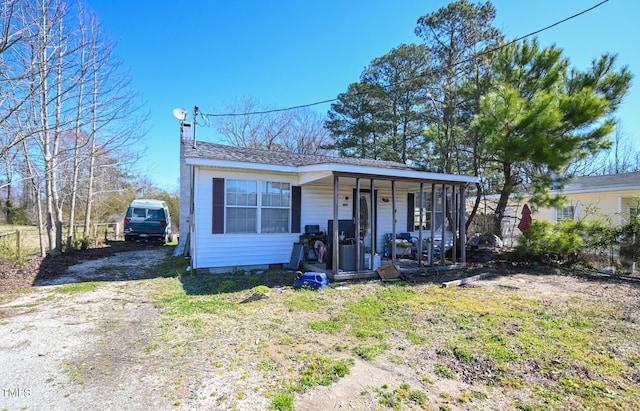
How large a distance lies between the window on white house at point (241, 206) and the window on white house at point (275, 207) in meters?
0.21

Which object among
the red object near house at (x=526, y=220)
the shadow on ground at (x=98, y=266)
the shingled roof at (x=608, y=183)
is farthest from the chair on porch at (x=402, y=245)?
the shadow on ground at (x=98, y=266)

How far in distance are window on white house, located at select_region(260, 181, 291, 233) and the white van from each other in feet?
25.9

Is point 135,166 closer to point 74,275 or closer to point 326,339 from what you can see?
point 74,275

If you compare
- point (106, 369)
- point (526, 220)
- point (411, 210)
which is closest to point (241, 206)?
point (106, 369)

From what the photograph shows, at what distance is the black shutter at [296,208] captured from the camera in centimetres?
820

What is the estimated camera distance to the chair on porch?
372 inches

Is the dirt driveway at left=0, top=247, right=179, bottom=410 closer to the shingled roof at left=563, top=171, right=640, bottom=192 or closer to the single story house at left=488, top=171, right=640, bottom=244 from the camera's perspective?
the single story house at left=488, top=171, right=640, bottom=244

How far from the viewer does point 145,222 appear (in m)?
13.3

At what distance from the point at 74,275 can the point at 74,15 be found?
6268 millimetres

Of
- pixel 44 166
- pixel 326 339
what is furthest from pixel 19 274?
pixel 326 339

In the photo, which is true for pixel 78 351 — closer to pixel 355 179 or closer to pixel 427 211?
pixel 355 179

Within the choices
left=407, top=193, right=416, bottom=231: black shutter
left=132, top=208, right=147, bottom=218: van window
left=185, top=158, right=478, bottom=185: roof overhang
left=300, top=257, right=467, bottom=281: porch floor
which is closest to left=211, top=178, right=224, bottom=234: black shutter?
left=185, top=158, right=478, bottom=185: roof overhang

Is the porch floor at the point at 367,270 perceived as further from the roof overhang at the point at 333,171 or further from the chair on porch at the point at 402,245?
the roof overhang at the point at 333,171

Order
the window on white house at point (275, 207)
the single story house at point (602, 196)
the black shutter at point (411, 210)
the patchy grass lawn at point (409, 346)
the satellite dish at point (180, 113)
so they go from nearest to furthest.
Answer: the patchy grass lawn at point (409, 346) < the window on white house at point (275, 207) < the black shutter at point (411, 210) < the satellite dish at point (180, 113) < the single story house at point (602, 196)
